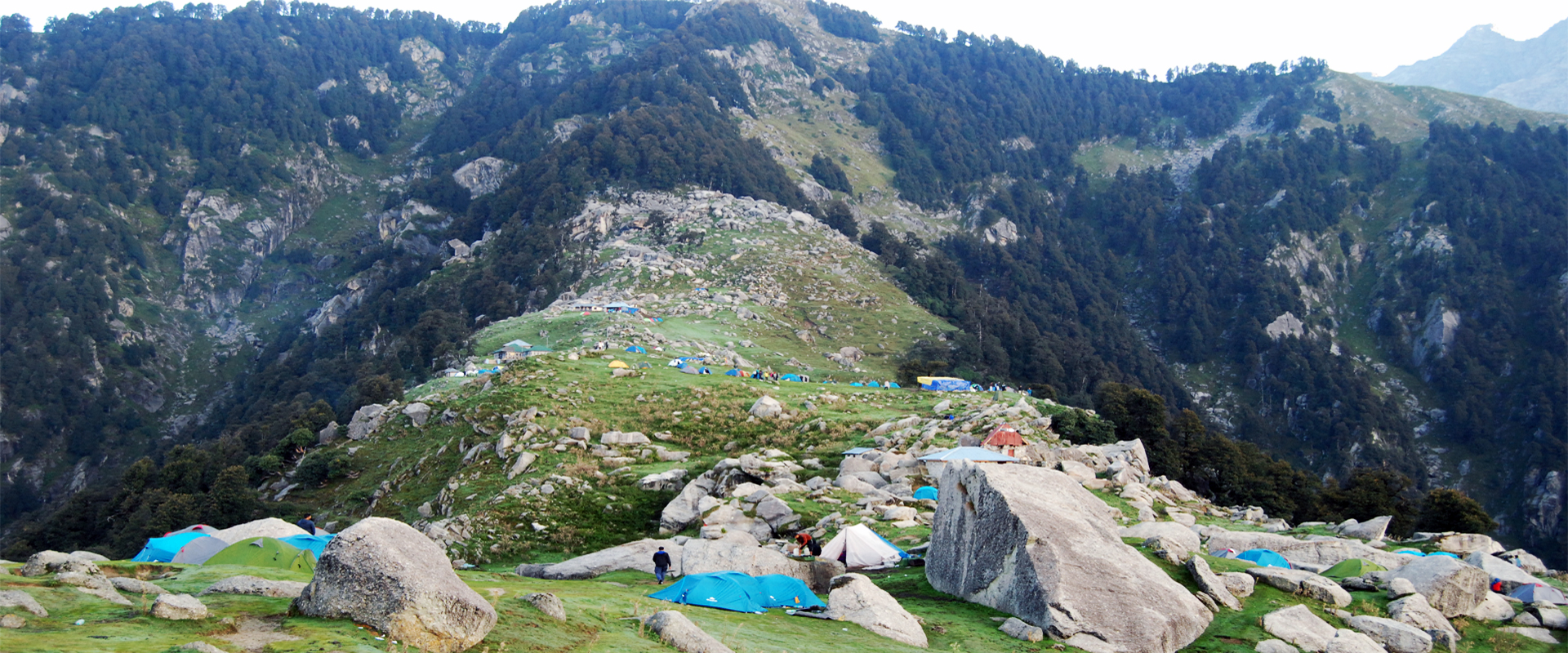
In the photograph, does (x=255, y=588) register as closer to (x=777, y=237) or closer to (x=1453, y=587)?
(x=1453, y=587)

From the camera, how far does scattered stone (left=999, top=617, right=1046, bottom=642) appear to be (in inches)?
493

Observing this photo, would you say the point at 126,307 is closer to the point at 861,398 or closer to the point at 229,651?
the point at 861,398

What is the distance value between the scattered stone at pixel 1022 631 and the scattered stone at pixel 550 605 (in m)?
6.84

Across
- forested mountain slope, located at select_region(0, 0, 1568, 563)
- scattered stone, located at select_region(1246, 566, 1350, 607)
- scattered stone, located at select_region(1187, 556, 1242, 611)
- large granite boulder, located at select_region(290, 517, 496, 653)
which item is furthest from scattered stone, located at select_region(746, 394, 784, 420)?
large granite boulder, located at select_region(290, 517, 496, 653)

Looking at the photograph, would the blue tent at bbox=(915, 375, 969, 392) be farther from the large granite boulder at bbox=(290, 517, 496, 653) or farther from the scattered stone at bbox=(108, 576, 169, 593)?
the scattered stone at bbox=(108, 576, 169, 593)

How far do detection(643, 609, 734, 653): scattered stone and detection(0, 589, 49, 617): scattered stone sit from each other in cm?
671

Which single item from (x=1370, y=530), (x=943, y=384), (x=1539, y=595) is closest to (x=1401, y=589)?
(x=1539, y=595)

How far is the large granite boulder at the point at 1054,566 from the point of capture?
12.7m

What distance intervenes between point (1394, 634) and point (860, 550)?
951cm

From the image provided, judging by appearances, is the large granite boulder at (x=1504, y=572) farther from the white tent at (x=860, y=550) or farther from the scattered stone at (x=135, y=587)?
the scattered stone at (x=135, y=587)

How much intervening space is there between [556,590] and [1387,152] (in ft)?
583

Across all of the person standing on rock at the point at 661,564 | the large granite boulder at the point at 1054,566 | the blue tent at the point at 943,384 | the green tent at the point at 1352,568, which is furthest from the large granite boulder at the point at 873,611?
the blue tent at the point at 943,384

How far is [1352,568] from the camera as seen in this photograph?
16.3m

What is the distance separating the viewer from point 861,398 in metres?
39.8
